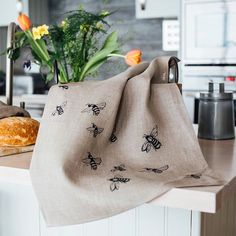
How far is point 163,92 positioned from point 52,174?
288 millimetres

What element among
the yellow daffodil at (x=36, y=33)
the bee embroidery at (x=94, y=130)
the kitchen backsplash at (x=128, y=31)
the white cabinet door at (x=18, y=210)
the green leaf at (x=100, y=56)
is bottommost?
the white cabinet door at (x=18, y=210)

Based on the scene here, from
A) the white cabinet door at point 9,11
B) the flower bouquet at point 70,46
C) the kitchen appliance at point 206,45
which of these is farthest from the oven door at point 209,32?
the flower bouquet at point 70,46

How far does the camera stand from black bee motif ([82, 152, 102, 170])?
2.68 ft

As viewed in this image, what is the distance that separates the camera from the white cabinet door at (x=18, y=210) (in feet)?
3.94

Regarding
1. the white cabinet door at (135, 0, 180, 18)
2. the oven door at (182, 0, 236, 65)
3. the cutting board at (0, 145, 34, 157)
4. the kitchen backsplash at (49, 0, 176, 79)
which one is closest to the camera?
the cutting board at (0, 145, 34, 157)

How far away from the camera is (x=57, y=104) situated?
0.90 metres

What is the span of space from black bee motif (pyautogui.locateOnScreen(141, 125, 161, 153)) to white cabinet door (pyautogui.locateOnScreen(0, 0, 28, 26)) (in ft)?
9.92

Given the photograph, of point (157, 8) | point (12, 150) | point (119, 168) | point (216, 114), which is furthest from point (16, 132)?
point (157, 8)

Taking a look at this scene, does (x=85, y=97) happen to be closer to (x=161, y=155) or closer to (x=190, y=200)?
(x=161, y=155)

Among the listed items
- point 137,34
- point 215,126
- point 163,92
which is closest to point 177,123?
point 163,92

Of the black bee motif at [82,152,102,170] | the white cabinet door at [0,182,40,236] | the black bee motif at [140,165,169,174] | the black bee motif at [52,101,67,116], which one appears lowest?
the white cabinet door at [0,182,40,236]

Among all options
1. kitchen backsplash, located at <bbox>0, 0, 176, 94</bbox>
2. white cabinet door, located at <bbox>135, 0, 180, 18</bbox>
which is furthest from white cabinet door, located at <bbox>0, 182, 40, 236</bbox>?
kitchen backsplash, located at <bbox>0, 0, 176, 94</bbox>

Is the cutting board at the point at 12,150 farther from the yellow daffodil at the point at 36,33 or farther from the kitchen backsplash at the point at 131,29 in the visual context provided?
the kitchen backsplash at the point at 131,29

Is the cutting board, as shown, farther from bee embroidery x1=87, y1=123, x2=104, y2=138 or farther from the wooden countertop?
bee embroidery x1=87, y1=123, x2=104, y2=138
